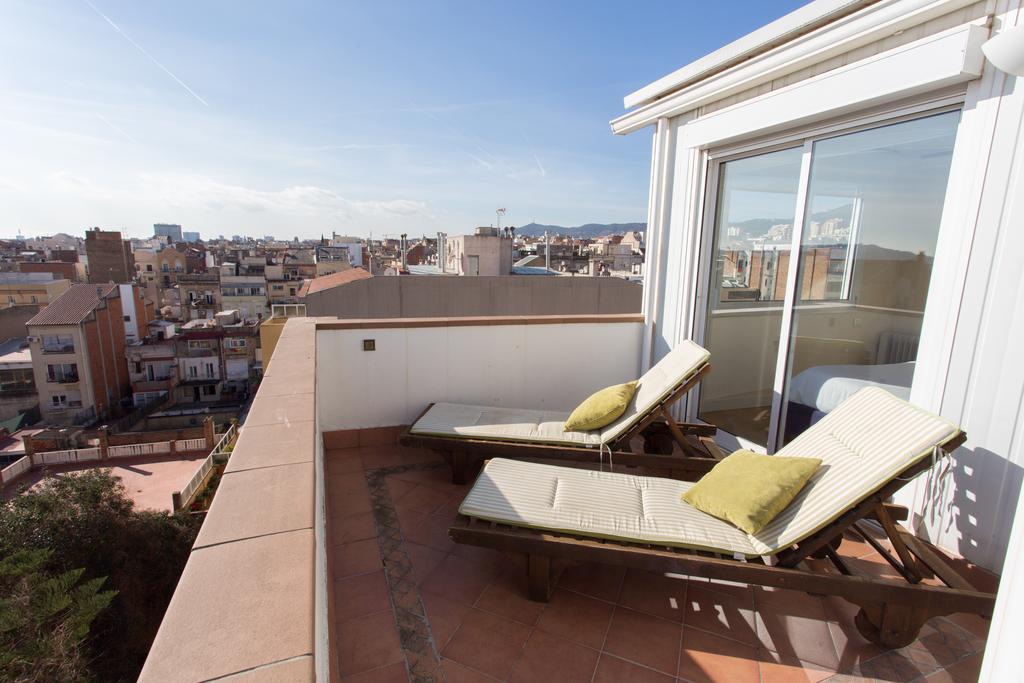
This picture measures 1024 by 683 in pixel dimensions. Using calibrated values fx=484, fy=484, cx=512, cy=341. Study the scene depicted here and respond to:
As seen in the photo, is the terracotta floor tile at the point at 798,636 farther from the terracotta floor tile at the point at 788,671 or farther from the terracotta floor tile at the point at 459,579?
the terracotta floor tile at the point at 459,579

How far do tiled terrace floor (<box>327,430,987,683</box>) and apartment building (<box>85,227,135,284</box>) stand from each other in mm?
56977

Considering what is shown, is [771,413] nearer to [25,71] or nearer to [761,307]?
[761,307]

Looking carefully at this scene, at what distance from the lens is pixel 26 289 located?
3972 centimetres

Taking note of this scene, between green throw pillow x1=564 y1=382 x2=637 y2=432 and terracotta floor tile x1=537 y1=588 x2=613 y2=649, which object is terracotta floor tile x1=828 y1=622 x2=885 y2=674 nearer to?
terracotta floor tile x1=537 y1=588 x2=613 y2=649

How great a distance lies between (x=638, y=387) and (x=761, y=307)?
126cm

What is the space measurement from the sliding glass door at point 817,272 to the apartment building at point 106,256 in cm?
5734

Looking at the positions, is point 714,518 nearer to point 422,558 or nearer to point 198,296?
point 422,558

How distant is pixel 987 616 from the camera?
186cm

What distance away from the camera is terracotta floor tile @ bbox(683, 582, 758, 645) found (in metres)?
2.16

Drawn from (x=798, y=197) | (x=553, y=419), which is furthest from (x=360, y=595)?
(x=798, y=197)

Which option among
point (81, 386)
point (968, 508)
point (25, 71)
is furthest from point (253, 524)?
point (81, 386)

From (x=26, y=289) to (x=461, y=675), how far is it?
5504 cm

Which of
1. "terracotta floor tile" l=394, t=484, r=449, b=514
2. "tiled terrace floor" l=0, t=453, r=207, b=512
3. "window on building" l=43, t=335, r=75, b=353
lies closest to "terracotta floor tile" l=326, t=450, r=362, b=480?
"terracotta floor tile" l=394, t=484, r=449, b=514

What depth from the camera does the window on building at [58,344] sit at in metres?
28.8
